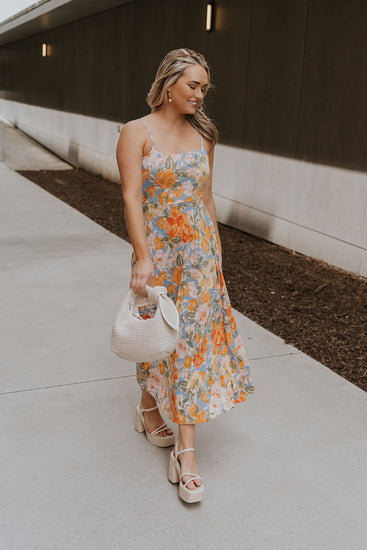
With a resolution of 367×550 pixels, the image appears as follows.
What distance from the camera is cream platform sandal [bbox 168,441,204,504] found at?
2717 mm

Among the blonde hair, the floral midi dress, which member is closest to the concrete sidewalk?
the floral midi dress

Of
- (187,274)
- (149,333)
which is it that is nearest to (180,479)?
(149,333)

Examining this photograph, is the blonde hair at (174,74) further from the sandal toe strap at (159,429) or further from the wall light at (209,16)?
the wall light at (209,16)

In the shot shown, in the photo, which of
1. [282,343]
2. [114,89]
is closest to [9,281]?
[282,343]

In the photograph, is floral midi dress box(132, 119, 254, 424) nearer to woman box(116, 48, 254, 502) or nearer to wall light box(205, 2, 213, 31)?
woman box(116, 48, 254, 502)

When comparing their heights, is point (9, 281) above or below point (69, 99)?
below

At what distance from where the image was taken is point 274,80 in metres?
7.85

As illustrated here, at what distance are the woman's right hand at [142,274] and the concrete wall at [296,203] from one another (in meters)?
4.20

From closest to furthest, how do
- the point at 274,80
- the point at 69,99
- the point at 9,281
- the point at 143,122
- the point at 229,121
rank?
the point at 143,122 < the point at 9,281 < the point at 274,80 < the point at 229,121 < the point at 69,99

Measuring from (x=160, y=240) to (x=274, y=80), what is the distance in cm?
553

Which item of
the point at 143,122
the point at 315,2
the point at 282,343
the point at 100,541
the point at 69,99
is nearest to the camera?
the point at 100,541

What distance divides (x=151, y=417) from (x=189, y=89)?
5.12 ft

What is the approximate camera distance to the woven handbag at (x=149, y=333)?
2.50 meters

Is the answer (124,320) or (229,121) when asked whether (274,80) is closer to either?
(229,121)
